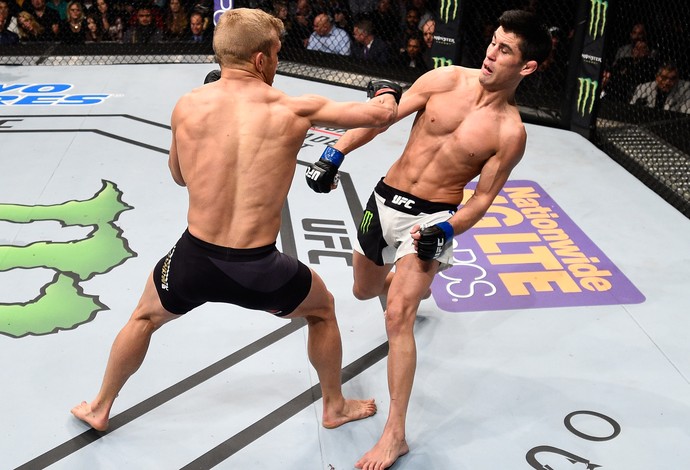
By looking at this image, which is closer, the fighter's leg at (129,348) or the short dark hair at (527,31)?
the fighter's leg at (129,348)

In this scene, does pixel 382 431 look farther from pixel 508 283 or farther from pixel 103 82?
pixel 103 82

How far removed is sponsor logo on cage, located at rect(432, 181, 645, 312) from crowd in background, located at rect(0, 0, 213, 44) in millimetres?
4007

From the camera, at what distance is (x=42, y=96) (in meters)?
6.02

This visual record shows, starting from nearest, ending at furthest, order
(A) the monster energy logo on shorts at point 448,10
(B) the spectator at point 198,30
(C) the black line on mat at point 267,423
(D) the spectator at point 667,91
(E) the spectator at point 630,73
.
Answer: (C) the black line on mat at point 267,423
(D) the spectator at point 667,91
(E) the spectator at point 630,73
(A) the monster energy logo on shorts at point 448,10
(B) the spectator at point 198,30

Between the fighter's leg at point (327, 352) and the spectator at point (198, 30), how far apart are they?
5.26m

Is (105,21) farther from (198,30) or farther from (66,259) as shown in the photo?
(66,259)

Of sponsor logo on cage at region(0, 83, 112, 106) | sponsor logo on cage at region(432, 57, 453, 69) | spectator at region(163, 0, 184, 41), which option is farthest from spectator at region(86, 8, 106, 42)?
sponsor logo on cage at region(432, 57, 453, 69)

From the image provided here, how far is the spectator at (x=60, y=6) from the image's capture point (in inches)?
283

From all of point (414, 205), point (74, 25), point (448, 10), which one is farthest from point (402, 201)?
point (74, 25)

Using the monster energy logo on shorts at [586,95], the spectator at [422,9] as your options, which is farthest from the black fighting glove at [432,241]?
the spectator at [422,9]

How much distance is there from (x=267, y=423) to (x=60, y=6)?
5.79 meters

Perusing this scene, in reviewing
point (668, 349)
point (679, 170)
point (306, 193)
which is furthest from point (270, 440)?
point (679, 170)

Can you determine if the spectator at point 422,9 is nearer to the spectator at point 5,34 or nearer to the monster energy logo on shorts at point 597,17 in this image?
the monster energy logo on shorts at point 597,17

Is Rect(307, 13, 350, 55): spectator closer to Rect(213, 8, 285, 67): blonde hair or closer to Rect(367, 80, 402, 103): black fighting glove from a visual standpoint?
Rect(367, 80, 402, 103): black fighting glove
